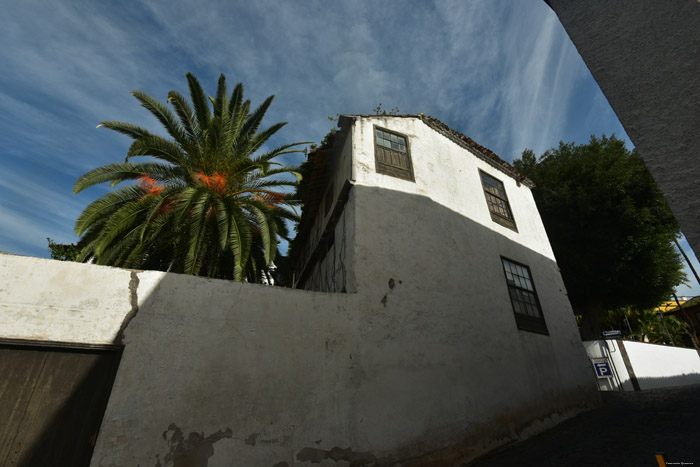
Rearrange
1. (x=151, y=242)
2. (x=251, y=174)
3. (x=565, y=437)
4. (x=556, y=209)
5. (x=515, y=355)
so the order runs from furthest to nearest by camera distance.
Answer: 1. (x=556, y=209)
2. (x=251, y=174)
3. (x=151, y=242)
4. (x=515, y=355)
5. (x=565, y=437)

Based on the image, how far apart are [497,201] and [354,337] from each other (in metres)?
7.51

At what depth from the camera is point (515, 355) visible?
7582 mm

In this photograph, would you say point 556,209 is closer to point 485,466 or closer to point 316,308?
point 485,466

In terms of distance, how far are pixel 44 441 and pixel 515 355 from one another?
829 cm

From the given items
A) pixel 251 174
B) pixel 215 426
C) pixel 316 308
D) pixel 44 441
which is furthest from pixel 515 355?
pixel 251 174

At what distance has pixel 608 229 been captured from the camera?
15.2 m

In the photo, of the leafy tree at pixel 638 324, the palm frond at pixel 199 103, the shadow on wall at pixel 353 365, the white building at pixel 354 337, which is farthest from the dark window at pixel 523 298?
the leafy tree at pixel 638 324

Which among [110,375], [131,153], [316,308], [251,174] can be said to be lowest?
[110,375]

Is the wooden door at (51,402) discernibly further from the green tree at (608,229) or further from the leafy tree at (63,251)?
the green tree at (608,229)

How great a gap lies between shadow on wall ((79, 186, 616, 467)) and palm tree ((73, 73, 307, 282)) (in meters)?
3.27

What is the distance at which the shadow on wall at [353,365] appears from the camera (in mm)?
4250

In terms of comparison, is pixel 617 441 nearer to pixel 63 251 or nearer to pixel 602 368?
pixel 602 368

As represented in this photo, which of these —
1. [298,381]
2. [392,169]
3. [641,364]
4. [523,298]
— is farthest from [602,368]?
[298,381]

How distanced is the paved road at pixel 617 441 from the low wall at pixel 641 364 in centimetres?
646
